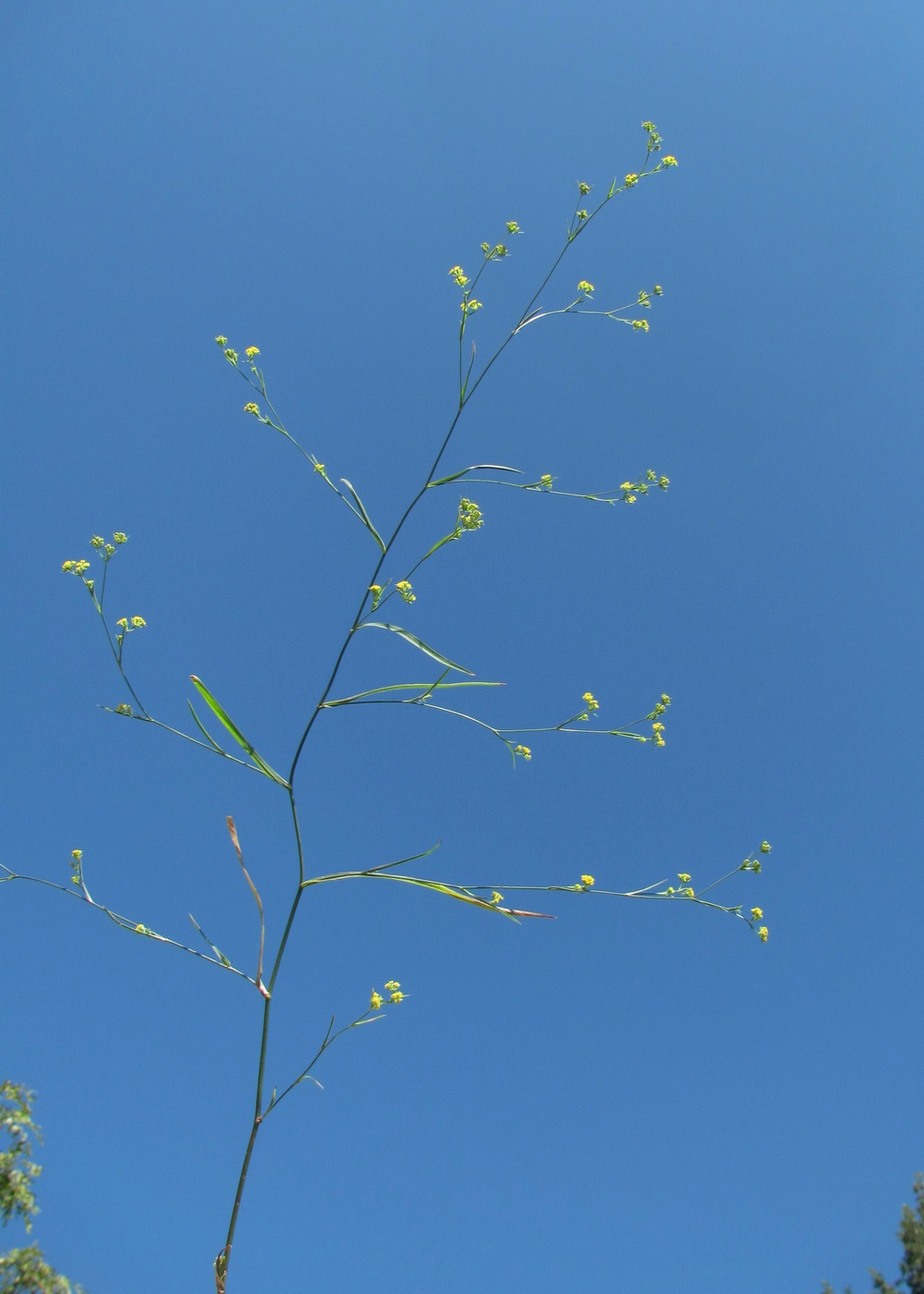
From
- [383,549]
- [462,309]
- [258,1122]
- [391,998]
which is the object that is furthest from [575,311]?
[258,1122]

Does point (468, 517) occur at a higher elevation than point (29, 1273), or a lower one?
higher

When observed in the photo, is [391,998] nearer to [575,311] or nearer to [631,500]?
[631,500]

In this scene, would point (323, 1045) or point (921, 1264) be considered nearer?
point (323, 1045)

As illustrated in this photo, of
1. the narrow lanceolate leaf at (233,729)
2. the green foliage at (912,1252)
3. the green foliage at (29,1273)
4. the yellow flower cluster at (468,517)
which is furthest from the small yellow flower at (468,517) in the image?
the green foliage at (912,1252)

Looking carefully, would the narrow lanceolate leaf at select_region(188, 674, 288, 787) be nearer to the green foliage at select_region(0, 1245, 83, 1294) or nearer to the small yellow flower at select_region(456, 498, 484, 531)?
the small yellow flower at select_region(456, 498, 484, 531)

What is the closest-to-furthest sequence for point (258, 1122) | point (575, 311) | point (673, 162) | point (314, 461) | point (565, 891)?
point (258, 1122) → point (565, 891) → point (314, 461) → point (575, 311) → point (673, 162)

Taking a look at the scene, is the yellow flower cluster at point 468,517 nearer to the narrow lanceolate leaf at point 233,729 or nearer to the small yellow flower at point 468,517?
the small yellow flower at point 468,517

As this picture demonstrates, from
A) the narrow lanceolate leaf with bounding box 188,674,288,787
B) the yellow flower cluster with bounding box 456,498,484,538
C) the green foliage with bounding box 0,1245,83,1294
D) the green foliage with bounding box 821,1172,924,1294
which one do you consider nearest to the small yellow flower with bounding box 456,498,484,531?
the yellow flower cluster with bounding box 456,498,484,538

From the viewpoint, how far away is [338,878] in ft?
4.08

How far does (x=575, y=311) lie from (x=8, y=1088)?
764cm

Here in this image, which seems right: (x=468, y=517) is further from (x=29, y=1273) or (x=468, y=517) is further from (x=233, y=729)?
(x=29, y=1273)

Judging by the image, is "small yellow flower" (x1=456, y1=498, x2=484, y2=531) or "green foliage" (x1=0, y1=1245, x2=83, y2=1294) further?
"green foliage" (x1=0, y1=1245, x2=83, y2=1294)

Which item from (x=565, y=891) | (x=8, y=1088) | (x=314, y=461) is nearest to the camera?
(x=565, y=891)

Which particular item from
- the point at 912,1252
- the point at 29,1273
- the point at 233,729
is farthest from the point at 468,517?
the point at 912,1252
